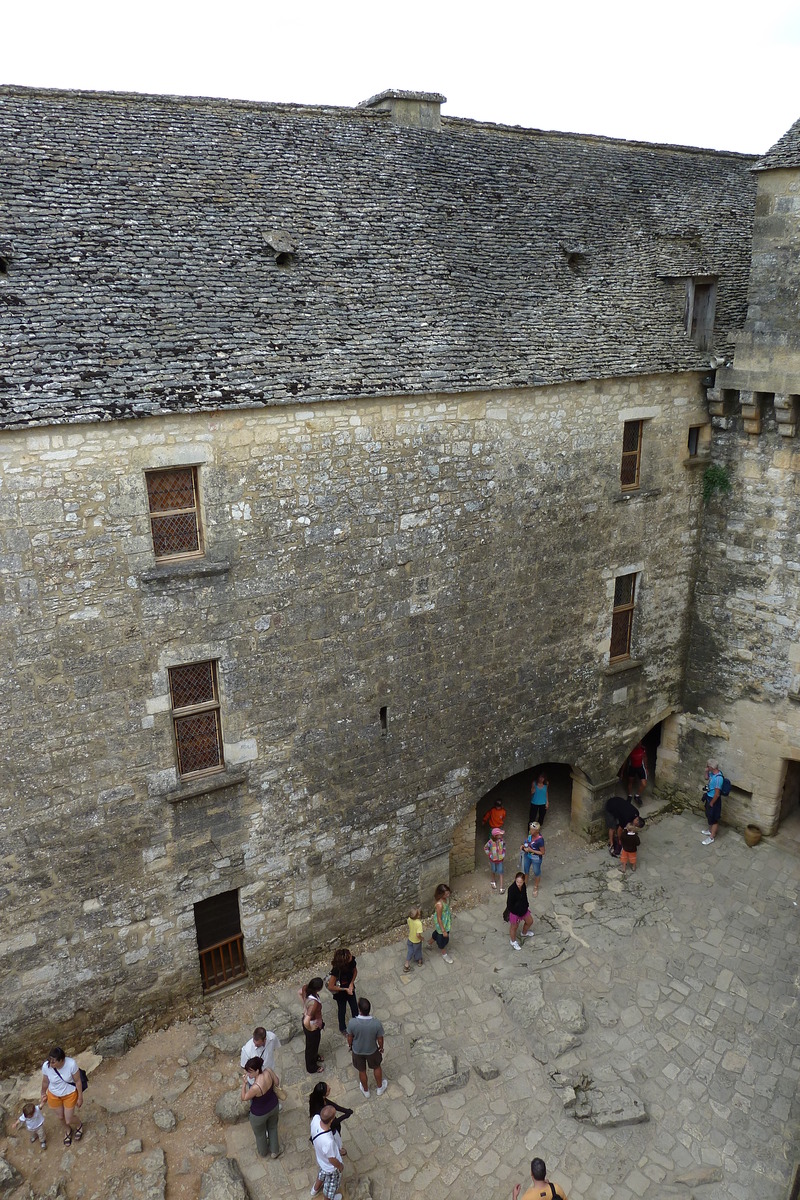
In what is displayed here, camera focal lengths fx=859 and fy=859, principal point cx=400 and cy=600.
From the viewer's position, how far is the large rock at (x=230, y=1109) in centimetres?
1030

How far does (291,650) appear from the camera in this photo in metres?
11.5

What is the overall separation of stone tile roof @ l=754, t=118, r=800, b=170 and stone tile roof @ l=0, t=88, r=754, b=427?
6.06 ft

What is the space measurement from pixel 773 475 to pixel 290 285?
8708mm

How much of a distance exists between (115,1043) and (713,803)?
425 inches

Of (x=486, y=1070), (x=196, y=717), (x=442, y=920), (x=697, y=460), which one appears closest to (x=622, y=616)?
(x=697, y=460)

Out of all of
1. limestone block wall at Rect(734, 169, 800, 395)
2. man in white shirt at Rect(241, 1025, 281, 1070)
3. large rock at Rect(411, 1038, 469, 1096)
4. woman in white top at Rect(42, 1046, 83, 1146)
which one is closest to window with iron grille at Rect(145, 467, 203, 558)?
man in white shirt at Rect(241, 1025, 281, 1070)

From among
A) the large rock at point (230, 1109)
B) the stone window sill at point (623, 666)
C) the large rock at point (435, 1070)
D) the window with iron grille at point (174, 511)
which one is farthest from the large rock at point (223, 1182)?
the stone window sill at point (623, 666)

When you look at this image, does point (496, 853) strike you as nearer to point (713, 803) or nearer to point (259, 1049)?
point (713, 803)

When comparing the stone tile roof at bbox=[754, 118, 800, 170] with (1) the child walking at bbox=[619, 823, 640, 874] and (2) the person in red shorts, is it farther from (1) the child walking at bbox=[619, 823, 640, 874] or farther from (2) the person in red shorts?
(1) the child walking at bbox=[619, 823, 640, 874]

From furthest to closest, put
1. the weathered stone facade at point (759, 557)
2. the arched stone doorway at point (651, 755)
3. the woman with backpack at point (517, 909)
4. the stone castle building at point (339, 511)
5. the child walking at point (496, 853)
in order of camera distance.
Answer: the arched stone doorway at point (651, 755), the child walking at point (496, 853), the weathered stone facade at point (759, 557), the woman with backpack at point (517, 909), the stone castle building at point (339, 511)

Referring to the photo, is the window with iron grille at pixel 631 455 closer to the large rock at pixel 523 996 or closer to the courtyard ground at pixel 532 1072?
the courtyard ground at pixel 532 1072

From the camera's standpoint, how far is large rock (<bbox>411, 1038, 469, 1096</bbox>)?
10.9 m

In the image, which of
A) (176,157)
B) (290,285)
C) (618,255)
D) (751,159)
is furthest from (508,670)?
(751,159)

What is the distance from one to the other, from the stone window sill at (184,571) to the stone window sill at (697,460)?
8.76 metres
